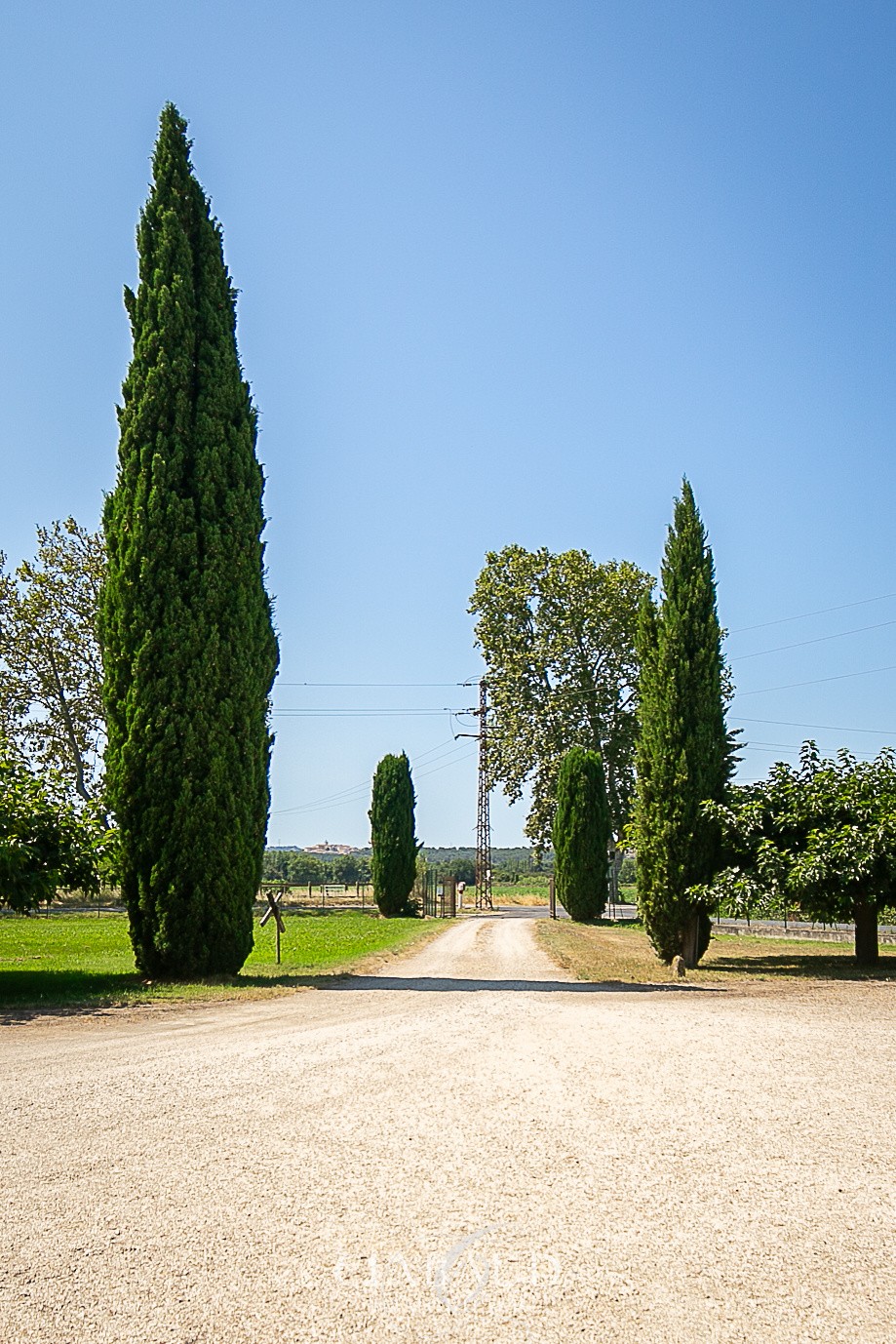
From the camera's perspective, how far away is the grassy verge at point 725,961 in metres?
13.0

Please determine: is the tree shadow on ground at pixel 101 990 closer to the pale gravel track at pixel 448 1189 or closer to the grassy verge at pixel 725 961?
the pale gravel track at pixel 448 1189

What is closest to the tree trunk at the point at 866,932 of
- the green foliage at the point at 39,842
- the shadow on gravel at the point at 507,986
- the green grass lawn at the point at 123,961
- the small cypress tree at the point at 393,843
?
the shadow on gravel at the point at 507,986

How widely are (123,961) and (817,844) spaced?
10.5 metres

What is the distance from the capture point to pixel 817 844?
13.0m

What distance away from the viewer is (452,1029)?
746 cm

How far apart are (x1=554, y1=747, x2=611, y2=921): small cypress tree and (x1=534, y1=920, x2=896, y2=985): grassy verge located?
991 cm

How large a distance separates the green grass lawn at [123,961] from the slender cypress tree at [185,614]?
100 cm

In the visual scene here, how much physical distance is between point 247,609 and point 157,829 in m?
3.03

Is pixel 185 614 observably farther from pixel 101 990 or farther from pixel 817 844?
pixel 817 844

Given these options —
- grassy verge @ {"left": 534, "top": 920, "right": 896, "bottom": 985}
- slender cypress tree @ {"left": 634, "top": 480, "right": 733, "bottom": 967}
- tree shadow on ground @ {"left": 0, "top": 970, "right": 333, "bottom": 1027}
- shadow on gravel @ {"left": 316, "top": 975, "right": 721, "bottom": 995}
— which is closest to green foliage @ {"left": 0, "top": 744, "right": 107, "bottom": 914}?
tree shadow on ground @ {"left": 0, "top": 970, "right": 333, "bottom": 1027}

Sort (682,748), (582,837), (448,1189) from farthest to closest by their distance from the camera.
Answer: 1. (582,837)
2. (682,748)
3. (448,1189)

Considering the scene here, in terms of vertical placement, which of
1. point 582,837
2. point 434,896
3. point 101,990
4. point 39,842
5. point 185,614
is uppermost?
point 185,614

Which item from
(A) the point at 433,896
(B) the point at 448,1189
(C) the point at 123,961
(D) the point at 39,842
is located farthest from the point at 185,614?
(A) the point at 433,896

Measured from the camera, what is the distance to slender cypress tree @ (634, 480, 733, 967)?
14828mm
